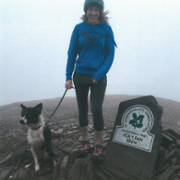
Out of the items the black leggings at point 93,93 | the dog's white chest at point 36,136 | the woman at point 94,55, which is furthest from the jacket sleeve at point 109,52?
the dog's white chest at point 36,136

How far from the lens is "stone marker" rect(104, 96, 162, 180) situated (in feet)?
7.14

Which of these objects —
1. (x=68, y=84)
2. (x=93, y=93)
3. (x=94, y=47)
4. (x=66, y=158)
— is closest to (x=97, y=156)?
(x=66, y=158)

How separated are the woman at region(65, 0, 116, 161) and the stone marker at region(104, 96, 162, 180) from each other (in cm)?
28

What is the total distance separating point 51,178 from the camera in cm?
233

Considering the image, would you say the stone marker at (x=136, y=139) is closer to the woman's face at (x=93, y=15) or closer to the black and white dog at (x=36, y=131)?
the black and white dog at (x=36, y=131)

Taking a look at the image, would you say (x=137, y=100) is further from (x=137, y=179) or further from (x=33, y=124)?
(x=33, y=124)

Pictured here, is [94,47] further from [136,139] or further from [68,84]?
[136,139]

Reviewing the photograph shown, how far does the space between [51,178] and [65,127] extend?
1938 mm

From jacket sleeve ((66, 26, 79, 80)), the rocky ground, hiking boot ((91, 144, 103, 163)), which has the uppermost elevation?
jacket sleeve ((66, 26, 79, 80))

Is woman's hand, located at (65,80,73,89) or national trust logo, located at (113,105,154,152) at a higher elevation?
woman's hand, located at (65,80,73,89)

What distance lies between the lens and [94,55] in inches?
93.3

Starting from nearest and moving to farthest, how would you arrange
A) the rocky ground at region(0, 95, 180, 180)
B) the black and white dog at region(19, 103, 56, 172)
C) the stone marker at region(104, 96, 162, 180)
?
the stone marker at region(104, 96, 162, 180) → the rocky ground at region(0, 95, 180, 180) → the black and white dog at region(19, 103, 56, 172)

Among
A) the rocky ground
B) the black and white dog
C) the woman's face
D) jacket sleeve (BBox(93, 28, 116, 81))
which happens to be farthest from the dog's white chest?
the woman's face

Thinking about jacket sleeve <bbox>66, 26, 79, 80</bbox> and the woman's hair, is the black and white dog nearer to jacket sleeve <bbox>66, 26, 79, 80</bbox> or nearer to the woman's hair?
jacket sleeve <bbox>66, 26, 79, 80</bbox>
